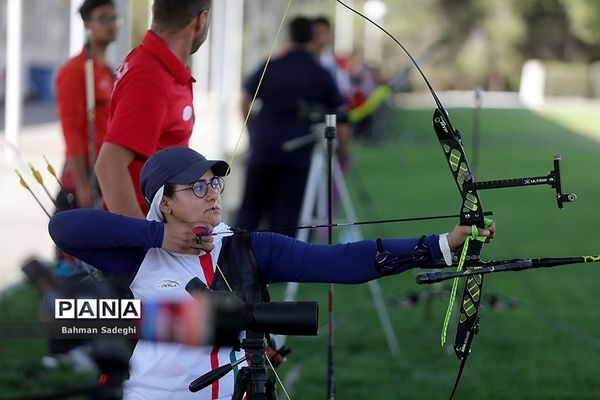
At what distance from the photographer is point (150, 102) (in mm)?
3594

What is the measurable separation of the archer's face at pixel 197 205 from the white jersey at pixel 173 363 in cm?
10

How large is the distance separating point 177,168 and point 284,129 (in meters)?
4.85

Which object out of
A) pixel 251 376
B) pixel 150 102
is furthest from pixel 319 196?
pixel 251 376

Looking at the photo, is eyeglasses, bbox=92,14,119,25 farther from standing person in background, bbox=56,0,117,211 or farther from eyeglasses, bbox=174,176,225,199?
eyeglasses, bbox=174,176,225,199

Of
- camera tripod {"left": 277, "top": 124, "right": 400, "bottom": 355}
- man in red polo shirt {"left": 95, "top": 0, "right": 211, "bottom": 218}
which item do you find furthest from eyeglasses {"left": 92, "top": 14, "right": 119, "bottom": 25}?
camera tripod {"left": 277, "top": 124, "right": 400, "bottom": 355}

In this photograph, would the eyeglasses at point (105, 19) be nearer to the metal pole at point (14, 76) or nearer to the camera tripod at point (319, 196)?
the camera tripod at point (319, 196)

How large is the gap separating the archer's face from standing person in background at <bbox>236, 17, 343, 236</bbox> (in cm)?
455

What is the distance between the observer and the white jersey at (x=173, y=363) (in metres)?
2.80

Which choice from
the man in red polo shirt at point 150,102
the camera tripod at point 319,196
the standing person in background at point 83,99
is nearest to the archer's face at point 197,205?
the man in red polo shirt at point 150,102

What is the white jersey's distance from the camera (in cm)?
280

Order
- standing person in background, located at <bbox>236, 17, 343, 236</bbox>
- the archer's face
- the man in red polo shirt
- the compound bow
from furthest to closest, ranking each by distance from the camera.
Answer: standing person in background, located at <bbox>236, 17, 343, 236</bbox> < the man in red polo shirt < the archer's face < the compound bow

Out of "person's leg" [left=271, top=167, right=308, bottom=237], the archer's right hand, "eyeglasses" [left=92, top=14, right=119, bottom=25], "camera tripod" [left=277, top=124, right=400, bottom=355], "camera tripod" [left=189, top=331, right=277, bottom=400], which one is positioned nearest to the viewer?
"camera tripod" [left=189, top=331, right=277, bottom=400]

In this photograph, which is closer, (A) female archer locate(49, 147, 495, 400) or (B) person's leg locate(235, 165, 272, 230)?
(A) female archer locate(49, 147, 495, 400)

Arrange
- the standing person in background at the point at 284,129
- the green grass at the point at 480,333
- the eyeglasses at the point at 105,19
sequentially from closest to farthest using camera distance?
the eyeglasses at the point at 105,19
the green grass at the point at 480,333
the standing person in background at the point at 284,129
